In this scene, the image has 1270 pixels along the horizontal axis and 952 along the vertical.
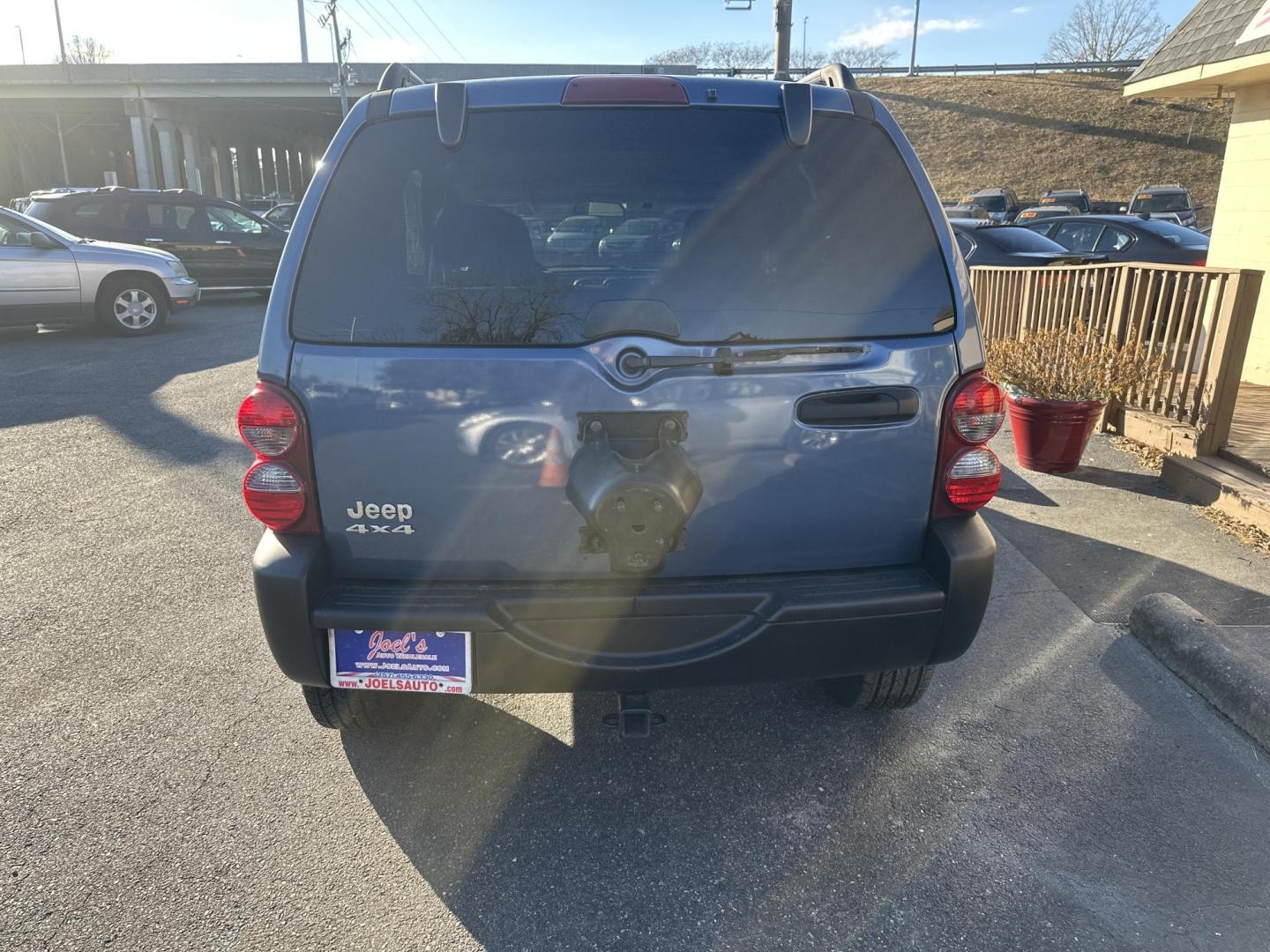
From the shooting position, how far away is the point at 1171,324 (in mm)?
6102

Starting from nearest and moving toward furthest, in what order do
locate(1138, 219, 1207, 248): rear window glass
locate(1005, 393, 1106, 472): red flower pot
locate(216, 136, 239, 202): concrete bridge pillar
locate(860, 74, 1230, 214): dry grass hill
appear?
locate(1005, 393, 1106, 472): red flower pot
locate(1138, 219, 1207, 248): rear window glass
locate(860, 74, 1230, 214): dry grass hill
locate(216, 136, 239, 202): concrete bridge pillar

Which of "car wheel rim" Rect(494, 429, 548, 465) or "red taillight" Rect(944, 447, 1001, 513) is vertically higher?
"car wheel rim" Rect(494, 429, 548, 465)

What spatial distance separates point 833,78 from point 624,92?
76 cm

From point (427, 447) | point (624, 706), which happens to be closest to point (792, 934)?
point (624, 706)

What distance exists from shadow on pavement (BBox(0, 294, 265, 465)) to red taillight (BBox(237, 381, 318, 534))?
14.4 feet

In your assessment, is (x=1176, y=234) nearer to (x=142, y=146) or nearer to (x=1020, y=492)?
(x=1020, y=492)

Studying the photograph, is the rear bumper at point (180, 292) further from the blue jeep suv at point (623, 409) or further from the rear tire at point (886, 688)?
the rear tire at point (886, 688)

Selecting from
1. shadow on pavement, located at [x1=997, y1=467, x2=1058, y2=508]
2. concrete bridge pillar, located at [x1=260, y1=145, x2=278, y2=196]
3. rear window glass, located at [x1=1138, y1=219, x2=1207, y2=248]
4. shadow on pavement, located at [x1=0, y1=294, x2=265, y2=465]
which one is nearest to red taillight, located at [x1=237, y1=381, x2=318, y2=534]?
shadow on pavement, located at [x1=0, y1=294, x2=265, y2=465]

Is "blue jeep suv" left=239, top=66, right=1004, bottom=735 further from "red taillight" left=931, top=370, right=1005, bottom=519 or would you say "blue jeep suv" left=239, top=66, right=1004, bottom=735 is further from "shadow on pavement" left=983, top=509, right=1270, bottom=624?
"shadow on pavement" left=983, top=509, right=1270, bottom=624

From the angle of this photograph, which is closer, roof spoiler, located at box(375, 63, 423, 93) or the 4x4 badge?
the 4x4 badge

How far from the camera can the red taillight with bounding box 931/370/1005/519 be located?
7.97 feet

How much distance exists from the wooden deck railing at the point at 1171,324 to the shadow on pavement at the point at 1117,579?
159 cm

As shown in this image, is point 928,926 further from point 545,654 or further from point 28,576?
point 28,576

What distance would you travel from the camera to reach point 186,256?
14.9 m
